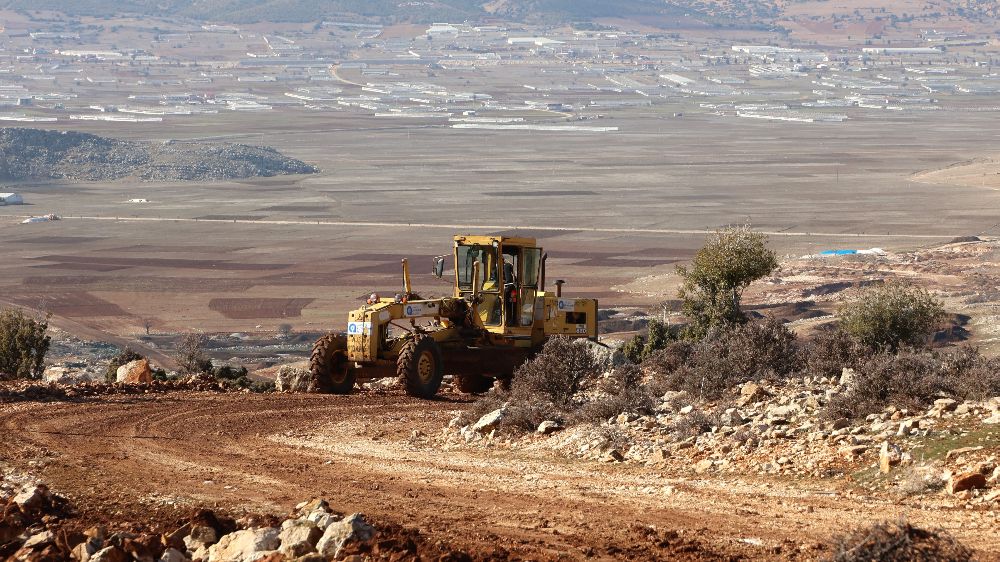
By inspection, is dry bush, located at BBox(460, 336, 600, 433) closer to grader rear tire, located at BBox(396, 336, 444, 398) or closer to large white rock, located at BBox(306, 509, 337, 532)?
grader rear tire, located at BBox(396, 336, 444, 398)

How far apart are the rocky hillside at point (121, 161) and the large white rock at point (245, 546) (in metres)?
111

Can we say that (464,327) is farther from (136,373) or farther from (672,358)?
(136,373)

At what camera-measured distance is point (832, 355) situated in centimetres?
1727

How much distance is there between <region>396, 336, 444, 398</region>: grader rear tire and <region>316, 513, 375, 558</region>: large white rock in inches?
428

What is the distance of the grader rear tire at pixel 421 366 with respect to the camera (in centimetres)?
2017

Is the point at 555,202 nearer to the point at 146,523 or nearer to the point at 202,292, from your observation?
the point at 202,292

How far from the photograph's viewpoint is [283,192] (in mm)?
106250

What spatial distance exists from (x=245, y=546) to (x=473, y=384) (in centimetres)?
1309

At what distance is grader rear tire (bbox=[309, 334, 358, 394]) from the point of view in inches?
830

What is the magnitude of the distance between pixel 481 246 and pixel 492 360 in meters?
1.67

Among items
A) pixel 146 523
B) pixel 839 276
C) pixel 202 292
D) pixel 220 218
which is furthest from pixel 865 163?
pixel 146 523

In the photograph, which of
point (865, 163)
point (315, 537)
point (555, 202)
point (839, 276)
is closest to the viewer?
point (315, 537)

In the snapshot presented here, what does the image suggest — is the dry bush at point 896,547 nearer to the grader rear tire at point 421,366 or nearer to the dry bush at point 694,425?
the dry bush at point 694,425

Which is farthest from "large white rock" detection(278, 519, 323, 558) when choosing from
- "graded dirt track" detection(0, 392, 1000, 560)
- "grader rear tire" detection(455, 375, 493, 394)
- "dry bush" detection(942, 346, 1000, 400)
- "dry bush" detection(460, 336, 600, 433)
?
"grader rear tire" detection(455, 375, 493, 394)
